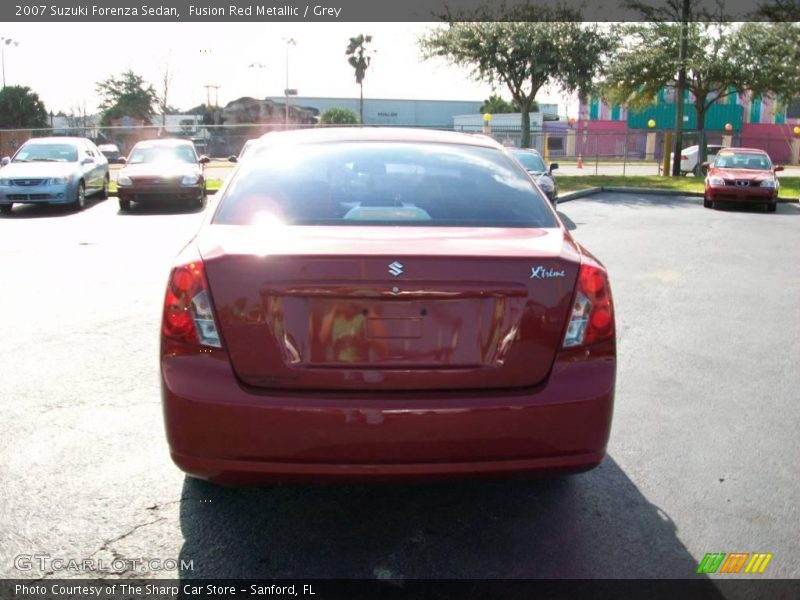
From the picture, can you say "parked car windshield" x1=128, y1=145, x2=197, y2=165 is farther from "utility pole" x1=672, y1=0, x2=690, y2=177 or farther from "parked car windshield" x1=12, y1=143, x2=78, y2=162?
"utility pole" x1=672, y1=0, x2=690, y2=177

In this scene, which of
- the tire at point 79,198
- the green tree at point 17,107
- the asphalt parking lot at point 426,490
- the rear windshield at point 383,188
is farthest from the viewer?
the green tree at point 17,107

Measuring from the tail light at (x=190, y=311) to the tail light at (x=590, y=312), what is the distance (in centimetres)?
128

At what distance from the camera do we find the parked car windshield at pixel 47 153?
1777 centimetres

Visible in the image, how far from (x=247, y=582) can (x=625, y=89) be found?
3536 centimetres

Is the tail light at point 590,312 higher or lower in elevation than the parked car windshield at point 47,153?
lower

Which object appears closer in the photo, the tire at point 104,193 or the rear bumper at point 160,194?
the rear bumper at point 160,194

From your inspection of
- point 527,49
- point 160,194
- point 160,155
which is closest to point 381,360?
point 160,194

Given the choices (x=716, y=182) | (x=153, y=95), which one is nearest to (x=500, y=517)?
(x=716, y=182)

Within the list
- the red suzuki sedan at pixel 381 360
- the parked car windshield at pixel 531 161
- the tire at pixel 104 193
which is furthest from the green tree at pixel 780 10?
the red suzuki sedan at pixel 381 360

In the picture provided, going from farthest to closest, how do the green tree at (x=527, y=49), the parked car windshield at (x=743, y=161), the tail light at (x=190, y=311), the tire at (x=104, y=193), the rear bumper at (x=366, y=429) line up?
the green tree at (x=527, y=49) → the tire at (x=104, y=193) → the parked car windshield at (x=743, y=161) → the tail light at (x=190, y=311) → the rear bumper at (x=366, y=429)

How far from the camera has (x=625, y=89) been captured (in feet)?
115

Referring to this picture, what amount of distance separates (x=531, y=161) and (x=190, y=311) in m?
14.9

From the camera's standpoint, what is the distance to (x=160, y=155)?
1847 cm

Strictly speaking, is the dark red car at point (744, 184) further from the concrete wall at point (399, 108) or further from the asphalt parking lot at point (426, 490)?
the concrete wall at point (399, 108)
